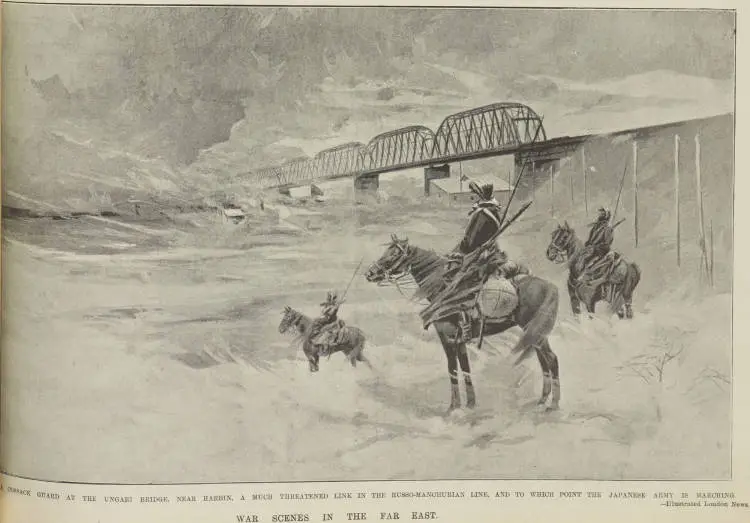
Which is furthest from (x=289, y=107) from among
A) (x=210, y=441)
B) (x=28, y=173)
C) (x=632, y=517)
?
(x=632, y=517)

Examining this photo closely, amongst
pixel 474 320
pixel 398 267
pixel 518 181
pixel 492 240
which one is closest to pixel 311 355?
pixel 398 267

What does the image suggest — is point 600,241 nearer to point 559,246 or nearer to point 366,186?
point 559,246

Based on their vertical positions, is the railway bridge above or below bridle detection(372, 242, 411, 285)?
above

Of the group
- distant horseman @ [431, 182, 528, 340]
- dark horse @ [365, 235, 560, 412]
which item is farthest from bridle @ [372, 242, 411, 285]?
distant horseman @ [431, 182, 528, 340]

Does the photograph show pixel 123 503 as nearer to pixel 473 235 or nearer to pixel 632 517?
pixel 473 235

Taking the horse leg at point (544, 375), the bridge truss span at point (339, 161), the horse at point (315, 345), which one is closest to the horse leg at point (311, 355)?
the horse at point (315, 345)

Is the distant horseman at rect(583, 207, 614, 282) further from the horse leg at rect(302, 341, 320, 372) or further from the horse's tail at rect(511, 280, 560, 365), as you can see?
the horse leg at rect(302, 341, 320, 372)
